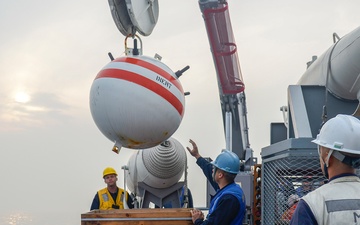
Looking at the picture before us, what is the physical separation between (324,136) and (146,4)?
10.1ft

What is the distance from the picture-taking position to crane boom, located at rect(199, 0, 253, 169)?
9359 millimetres

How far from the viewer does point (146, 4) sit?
5.61 metres

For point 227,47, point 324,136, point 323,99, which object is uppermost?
point 227,47

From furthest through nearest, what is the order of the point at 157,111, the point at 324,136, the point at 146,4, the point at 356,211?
the point at 146,4, the point at 157,111, the point at 324,136, the point at 356,211

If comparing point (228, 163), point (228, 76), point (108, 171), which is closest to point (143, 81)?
point (228, 163)

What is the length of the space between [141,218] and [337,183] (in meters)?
2.65

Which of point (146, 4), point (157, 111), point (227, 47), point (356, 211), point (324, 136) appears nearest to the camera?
point (356, 211)

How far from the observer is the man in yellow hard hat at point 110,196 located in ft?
26.9

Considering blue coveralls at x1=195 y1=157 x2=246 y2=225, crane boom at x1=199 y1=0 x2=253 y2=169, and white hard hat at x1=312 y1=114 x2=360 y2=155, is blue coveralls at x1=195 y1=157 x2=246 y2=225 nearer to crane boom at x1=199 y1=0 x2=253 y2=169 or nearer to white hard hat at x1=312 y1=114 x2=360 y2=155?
white hard hat at x1=312 y1=114 x2=360 y2=155

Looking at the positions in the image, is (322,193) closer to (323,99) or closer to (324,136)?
(324,136)

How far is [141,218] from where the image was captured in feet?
17.0

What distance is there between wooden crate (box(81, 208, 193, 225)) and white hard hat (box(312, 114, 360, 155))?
244 centimetres

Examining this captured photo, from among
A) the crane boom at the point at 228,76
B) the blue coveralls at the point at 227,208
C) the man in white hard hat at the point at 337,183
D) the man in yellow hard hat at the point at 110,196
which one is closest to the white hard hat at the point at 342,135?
the man in white hard hat at the point at 337,183

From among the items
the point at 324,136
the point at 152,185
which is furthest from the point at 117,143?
the point at 152,185
